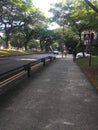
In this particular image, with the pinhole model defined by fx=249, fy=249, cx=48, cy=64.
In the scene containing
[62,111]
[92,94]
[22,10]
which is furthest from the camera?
[22,10]

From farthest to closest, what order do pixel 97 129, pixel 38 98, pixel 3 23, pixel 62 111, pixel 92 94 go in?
1. pixel 3 23
2. pixel 92 94
3. pixel 38 98
4. pixel 62 111
5. pixel 97 129

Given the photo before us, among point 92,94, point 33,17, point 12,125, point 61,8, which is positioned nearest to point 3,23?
point 33,17

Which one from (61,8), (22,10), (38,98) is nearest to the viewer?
(38,98)

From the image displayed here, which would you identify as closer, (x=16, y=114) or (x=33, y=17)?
(x=16, y=114)

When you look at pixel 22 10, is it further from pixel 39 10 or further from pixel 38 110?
pixel 38 110

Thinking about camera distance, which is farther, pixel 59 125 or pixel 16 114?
pixel 16 114

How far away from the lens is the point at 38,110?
22.0 feet

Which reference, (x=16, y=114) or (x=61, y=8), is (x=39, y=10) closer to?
(x=61, y=8)

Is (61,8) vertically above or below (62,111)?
above

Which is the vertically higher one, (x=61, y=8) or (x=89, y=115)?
→ (x=61, y=8)

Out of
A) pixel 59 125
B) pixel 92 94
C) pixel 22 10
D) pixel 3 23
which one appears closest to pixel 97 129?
pixel 59 125

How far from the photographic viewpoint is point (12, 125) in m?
5.40

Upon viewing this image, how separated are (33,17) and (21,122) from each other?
49902mm

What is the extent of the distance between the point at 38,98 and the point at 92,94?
221cm
